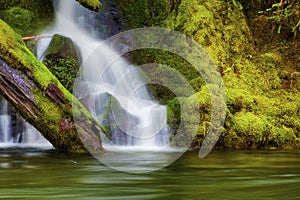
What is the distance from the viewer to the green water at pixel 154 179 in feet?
13.7

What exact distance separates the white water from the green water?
2454mm

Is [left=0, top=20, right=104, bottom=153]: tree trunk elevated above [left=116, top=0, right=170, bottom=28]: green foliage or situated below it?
below

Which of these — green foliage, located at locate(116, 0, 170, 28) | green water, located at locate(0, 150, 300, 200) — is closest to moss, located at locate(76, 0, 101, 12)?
green water, located at locate(0, 150, 300, 200)

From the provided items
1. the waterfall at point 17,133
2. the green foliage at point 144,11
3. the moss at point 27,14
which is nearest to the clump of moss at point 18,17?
the moss at point 27,14

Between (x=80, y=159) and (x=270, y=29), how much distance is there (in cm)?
650

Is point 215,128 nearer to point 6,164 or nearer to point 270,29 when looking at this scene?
point 270,29

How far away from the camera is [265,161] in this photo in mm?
7246

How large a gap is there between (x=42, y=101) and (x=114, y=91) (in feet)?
11.6

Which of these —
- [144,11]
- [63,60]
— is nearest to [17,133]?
[63,60]

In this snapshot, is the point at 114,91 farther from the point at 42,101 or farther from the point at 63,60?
the point at 42,101

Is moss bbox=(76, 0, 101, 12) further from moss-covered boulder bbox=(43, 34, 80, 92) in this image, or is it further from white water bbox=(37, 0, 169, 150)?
moss-covered boulder bbox=(43, 34, 80, 92)

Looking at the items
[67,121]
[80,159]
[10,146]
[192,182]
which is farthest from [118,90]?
[192,182]

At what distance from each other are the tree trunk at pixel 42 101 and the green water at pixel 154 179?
19.6 inches

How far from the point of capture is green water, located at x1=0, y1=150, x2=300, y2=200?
13.7 feet
